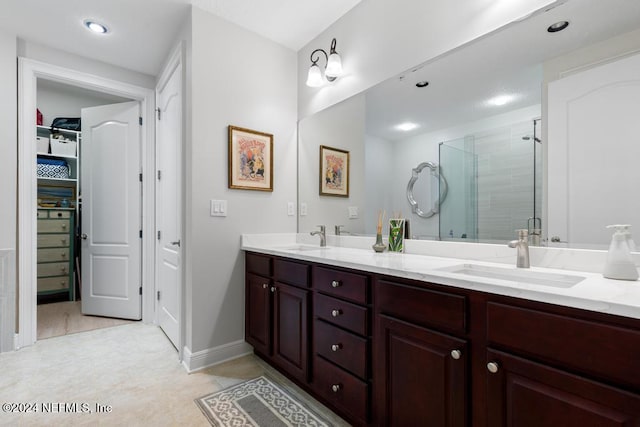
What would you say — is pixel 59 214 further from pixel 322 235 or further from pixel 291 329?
pixel 291 329

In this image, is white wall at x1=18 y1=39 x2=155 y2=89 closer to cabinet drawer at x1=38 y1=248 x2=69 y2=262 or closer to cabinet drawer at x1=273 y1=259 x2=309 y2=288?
cabinet drawer at x1=38 y1=248 x2=69 y2=262

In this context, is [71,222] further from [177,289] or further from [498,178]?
[498,178]

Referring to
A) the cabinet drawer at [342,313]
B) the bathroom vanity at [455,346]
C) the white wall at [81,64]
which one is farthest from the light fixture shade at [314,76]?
the white wall at [81,64]

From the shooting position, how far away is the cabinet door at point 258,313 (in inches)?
81.1

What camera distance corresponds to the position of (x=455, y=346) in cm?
105

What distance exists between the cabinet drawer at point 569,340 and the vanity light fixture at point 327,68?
181cm

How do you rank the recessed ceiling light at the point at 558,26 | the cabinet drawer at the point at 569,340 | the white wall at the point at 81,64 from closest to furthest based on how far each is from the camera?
the cabinet drawer at the point at 569,340
the recessed ceiling light at the point at 558,26
the white wall at the point at 81,64

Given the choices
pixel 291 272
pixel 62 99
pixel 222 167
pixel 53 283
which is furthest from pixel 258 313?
pixel 62 99

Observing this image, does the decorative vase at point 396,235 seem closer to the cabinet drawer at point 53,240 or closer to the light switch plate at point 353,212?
the light switch plate at point 353,212

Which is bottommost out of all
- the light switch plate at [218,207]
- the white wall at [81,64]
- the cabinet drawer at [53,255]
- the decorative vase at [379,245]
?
the cabinet drawer at [53,255]

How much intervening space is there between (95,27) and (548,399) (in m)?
3.39

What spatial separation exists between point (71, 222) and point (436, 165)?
170 inches

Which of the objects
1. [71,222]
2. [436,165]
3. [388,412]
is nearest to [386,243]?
[436,165]

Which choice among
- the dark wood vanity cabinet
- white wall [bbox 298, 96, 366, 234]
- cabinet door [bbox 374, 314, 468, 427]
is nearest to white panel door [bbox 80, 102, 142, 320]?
the dark wood vanity cabinet
